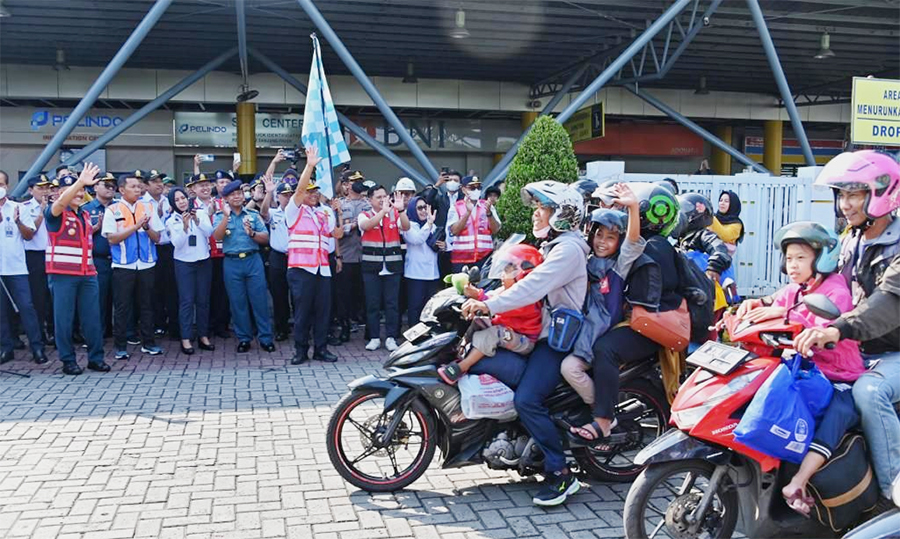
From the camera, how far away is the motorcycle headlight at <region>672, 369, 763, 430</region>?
349cm

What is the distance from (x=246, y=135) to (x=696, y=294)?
50.2 ft

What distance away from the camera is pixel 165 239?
30.3ft

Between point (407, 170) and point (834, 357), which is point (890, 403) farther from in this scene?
point (407, 170)

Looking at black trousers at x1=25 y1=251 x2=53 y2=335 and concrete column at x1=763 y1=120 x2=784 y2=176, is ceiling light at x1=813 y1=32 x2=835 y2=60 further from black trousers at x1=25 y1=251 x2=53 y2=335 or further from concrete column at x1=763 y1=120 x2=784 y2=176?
Result: black trousers at x1=25 y1=251 x2=53 y2=335

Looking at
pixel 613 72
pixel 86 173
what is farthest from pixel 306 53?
pixel 86 173

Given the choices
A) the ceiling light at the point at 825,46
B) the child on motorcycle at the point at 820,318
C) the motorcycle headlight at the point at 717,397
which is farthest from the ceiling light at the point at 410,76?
the motorcycle headlight at the point at 717,397

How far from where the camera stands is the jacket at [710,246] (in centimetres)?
650

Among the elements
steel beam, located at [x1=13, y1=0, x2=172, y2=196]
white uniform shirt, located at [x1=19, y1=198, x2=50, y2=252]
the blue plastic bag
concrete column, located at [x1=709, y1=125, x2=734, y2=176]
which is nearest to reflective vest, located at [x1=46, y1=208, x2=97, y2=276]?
white uniform shirt, located at [x1=19, y1=198, x2=50, y2=252]

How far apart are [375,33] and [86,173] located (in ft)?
29.1

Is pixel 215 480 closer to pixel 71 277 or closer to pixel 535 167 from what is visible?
pixel 71 277

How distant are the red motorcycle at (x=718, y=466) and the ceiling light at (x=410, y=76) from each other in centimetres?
1469

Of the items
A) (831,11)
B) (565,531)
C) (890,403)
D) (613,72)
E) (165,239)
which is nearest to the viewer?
(890,403)

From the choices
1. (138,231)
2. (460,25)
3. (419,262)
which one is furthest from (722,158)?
(138,231)

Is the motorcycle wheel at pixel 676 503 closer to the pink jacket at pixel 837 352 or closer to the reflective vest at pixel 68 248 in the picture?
the pink jacket at pixel 837 352
